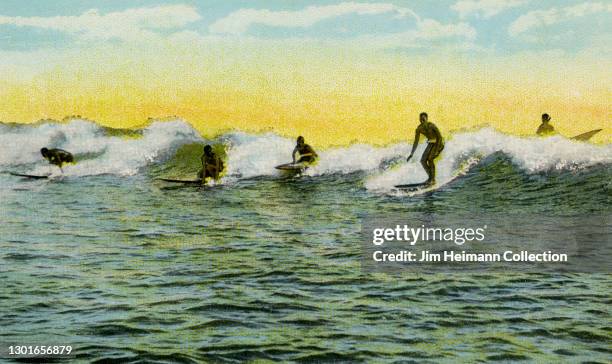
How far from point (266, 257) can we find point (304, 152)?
119 inches

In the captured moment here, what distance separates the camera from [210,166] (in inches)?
420

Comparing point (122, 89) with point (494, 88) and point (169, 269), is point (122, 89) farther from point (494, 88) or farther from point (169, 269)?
point (494, 88)

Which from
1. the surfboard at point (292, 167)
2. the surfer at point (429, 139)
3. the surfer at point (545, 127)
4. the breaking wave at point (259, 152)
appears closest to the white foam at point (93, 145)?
the breaking wave at point (259, 152)

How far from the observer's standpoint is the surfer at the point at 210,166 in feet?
34.6

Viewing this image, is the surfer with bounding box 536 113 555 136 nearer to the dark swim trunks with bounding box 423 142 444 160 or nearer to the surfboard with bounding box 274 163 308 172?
the dark swim trunks with bounding box 423 142 444 160

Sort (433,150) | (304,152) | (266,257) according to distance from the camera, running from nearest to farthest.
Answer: (266,257) → (433,150) → (304,152)

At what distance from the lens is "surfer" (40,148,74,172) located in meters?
10.3

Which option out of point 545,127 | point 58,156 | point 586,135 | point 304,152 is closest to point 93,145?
point 58,156

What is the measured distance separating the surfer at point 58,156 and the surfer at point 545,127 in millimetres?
6315

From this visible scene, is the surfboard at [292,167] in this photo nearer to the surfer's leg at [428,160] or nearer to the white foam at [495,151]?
the white foam at [495,151]

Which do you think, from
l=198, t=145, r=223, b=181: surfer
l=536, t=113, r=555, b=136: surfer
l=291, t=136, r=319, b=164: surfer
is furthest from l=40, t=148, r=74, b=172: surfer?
l=536, t=113, r=555, b=136: surfer

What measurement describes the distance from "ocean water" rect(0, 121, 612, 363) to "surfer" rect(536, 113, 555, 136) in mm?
186

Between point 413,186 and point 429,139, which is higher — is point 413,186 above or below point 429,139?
below

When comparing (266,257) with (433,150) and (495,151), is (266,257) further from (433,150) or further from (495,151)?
(495,151)
